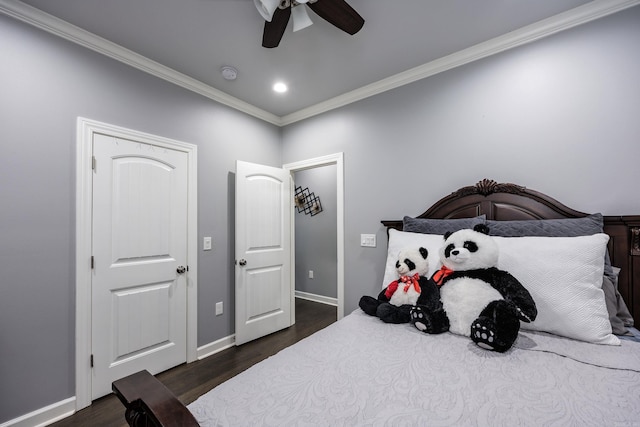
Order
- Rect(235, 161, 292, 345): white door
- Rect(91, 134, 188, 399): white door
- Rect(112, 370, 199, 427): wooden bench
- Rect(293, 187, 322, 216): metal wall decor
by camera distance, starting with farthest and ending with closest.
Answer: Rect(293, 187, 322, 216): metal wall decor, Rect(235, 161, 292, 345): white door, Rect(91, 134, 188, 399): white door, Rect(112, 370, 199, 427): wooden bench

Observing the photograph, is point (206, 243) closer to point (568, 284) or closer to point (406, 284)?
point (406, 284)

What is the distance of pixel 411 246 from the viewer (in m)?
1.79

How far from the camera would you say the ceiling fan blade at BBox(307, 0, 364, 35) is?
1438 millimetres

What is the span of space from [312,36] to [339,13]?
49cm

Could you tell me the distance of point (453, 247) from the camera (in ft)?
4.91

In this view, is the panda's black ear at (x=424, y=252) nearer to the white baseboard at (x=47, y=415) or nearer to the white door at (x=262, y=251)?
the white door at (x=262, y=251)

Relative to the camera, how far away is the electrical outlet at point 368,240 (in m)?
2.63

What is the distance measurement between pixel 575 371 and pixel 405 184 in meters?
1.70

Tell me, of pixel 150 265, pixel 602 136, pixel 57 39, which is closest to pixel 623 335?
pixel 602 136

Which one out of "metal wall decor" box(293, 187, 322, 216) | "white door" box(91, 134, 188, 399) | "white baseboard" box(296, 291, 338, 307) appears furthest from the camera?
"metal wall decor" box(293, 187, 322, 216)

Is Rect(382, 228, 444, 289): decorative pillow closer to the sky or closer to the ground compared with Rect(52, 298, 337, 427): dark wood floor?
closer to the sky

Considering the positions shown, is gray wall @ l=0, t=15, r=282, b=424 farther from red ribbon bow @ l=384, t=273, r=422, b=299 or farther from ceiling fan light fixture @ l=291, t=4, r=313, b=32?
red ribbon bow @ l=384, t=273, r=422, b=299

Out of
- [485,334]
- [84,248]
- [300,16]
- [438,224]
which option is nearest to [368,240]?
[438,224]

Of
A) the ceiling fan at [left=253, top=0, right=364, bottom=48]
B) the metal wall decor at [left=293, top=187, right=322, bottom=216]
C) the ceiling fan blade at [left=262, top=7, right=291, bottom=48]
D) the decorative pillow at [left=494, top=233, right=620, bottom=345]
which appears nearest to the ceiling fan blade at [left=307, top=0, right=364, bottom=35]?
the ceiling fan at [left=253, top=0, right=364, bottom=48]
